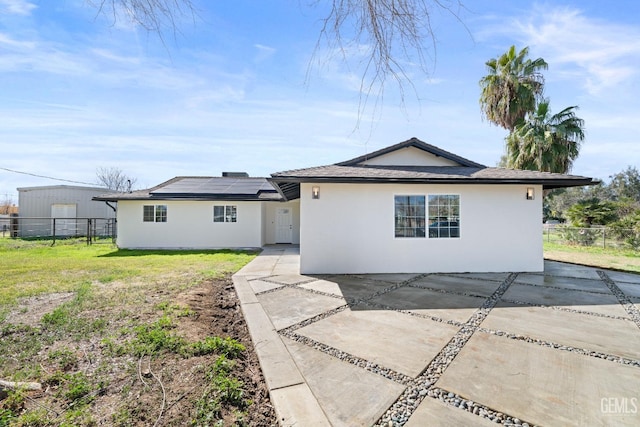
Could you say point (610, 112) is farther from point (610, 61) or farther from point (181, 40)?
point (181, 40)

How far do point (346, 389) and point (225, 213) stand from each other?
13.2 meters

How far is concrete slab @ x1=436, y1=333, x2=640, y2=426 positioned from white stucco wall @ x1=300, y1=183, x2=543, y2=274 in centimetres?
449

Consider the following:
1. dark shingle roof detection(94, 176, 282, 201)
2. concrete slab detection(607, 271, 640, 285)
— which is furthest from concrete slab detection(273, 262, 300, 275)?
concrete slab detection(607, 271, 640, 285)

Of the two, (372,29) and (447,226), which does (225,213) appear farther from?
(372,29)

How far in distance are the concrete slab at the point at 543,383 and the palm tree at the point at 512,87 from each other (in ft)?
49.7

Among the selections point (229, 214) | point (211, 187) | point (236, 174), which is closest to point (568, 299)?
point (229, 214)

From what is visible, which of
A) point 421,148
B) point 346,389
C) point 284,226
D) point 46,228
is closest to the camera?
point 346,389

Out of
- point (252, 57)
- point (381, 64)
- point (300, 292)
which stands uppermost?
point (252, 57)

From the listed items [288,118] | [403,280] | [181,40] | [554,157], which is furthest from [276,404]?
[554,157]

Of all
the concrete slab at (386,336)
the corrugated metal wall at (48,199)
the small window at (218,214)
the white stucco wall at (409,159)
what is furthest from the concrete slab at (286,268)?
the corrugated metal wall at (48,199)

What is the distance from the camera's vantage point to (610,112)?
10547mm

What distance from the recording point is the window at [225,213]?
14.5 m

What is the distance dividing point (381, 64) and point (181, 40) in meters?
1.49

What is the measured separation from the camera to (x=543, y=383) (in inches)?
104
